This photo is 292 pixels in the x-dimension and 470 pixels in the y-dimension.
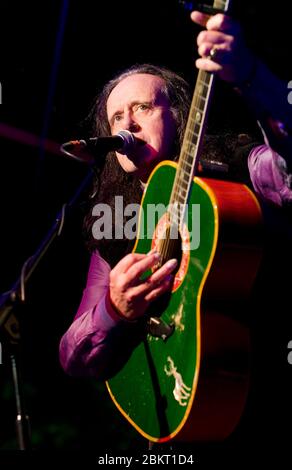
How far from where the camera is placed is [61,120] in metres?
3.40

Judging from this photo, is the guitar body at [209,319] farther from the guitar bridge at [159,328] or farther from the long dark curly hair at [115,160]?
the long dark curly hair at [115,160]

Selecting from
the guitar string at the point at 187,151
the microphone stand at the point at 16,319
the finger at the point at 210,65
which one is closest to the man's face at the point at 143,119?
the guitar string at the point at 187,151

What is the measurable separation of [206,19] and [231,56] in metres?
0.13

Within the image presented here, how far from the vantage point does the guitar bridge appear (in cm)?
182

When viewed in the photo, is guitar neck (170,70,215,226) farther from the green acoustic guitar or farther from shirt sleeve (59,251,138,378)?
shirt sleeve (59,251,138,378)

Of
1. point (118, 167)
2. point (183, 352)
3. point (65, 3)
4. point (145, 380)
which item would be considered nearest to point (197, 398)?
point (183, 352)

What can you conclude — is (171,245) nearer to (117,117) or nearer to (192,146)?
(192,146)

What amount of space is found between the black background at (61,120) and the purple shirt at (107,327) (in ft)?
2.80

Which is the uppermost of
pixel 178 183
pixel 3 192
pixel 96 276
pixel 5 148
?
pixel 5 148

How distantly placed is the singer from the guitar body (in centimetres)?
4

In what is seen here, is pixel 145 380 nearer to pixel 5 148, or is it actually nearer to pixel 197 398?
pixel 197 398

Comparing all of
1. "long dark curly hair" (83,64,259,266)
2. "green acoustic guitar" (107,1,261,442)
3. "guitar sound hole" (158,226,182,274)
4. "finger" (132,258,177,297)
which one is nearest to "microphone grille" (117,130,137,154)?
"long dark curly hair" (83,64,259,266)

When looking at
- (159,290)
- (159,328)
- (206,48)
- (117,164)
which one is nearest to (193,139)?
(206,48)
